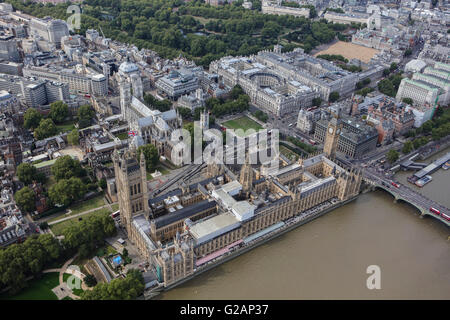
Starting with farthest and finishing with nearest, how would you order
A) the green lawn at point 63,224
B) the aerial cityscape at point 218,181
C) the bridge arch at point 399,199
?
the bridge arch at point 399,199 < the green lawn at point 63,224 < the aerial cityscape at point 218,181

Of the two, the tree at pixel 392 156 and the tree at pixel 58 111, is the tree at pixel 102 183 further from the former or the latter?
the tree at pixel 392 156

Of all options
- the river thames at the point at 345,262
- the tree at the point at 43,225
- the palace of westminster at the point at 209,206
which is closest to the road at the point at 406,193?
the river thames at the point at 345,262

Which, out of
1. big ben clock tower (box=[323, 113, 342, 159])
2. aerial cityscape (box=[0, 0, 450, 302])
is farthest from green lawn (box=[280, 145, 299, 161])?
big ben clock tower (box=[323, 113, 342, 159])

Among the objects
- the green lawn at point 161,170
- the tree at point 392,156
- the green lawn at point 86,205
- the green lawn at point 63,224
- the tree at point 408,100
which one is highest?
the tree at point 408,100

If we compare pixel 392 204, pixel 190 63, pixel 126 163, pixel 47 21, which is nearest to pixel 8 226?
pixel 126 163

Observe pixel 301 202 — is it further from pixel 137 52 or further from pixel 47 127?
pixel 137 52

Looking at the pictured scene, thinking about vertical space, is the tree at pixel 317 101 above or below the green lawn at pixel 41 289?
above
